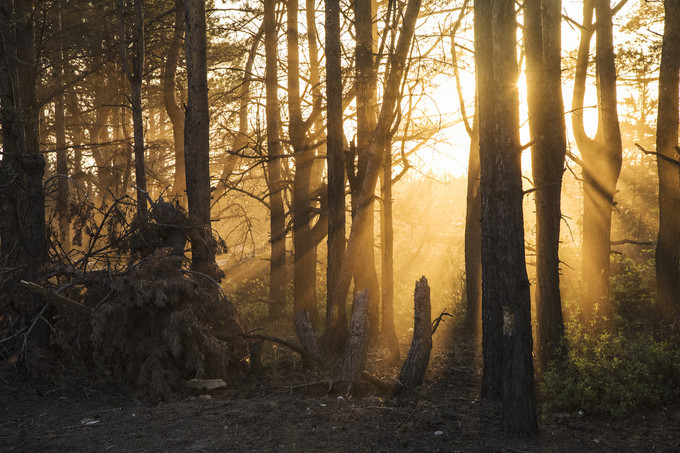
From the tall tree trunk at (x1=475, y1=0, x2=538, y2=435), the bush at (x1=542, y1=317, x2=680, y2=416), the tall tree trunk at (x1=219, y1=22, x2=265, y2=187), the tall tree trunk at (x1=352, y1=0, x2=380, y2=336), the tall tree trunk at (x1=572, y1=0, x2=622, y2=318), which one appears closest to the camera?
the tall tree trunk at (x1=475, y1=0, x2=538, y2=435)

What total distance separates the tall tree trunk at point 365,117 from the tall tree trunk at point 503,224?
3.47 m

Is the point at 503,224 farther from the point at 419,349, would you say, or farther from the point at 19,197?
the point at 19,197

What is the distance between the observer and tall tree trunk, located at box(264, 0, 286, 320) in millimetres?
14164

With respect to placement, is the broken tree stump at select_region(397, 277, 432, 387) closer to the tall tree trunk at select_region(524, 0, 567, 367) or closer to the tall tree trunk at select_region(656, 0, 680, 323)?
the tall tree trunk at select_region(524, 0, 567, 367)

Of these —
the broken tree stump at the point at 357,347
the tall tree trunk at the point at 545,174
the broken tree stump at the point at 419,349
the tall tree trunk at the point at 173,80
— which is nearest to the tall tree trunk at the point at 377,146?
the broken tree stump at the point at 357,347

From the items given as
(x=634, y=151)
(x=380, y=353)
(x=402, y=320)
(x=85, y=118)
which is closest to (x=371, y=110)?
(x=380, y=353)

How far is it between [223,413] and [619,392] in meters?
4.65

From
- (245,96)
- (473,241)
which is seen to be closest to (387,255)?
(473,241)

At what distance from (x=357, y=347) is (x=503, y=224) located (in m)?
2.76

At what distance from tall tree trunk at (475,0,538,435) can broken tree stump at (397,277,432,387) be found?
107cm

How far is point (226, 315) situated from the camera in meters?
8.24

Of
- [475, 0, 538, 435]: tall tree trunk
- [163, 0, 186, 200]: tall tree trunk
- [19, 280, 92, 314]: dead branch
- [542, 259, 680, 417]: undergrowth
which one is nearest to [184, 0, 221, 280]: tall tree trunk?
[19, 280, 92, 314]: dead branch

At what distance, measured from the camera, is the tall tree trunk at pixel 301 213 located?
13.3 meters

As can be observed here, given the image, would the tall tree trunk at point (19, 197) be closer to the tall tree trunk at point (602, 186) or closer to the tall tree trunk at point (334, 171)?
the tall tree trunk at point (334, 171)
